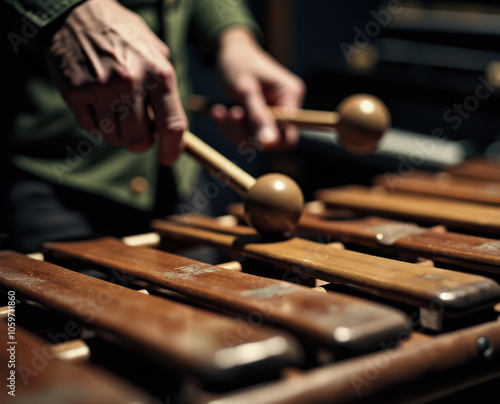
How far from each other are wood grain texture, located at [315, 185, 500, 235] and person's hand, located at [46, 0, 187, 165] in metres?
0.40

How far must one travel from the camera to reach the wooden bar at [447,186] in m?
1.27

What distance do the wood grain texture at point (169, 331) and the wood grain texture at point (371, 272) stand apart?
0.64ft

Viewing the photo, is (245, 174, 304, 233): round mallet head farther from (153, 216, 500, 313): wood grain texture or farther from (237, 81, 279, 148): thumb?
(237, 81, 279, 148): thumb

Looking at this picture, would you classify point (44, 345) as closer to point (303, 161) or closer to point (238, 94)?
point (238, 94)

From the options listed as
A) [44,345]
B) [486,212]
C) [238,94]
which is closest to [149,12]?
[238,94]

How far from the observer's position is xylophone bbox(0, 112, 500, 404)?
0.55 m

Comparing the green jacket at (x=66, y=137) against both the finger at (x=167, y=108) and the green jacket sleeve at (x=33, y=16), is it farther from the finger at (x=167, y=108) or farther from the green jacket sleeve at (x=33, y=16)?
the finger at (x=167, y=108)

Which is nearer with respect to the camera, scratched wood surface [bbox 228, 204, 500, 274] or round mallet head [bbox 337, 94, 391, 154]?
scratched wood surface [bbox 228, 204, 500, 274]

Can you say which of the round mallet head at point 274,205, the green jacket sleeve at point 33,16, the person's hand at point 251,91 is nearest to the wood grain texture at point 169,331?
the round mallet head at point 274,205

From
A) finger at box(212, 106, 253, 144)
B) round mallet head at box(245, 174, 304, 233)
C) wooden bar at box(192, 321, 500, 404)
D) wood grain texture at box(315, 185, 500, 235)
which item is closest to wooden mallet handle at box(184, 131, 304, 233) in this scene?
round mallet head at box(245, 174, 304, 233)

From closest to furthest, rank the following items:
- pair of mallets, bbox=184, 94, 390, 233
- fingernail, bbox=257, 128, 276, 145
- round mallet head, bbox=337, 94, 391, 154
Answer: pair of mallets, bbox=184, 94, 390, 233, round mallet head, bbox=337, 94, 391, 154, fingernail, bbox=257, 128, 276, 145

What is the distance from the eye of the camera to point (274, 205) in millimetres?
981

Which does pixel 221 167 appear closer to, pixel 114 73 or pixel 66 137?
pixel 114 73

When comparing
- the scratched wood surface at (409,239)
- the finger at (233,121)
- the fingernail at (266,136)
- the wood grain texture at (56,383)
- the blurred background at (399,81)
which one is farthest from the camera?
the blurred background at (399,81)
